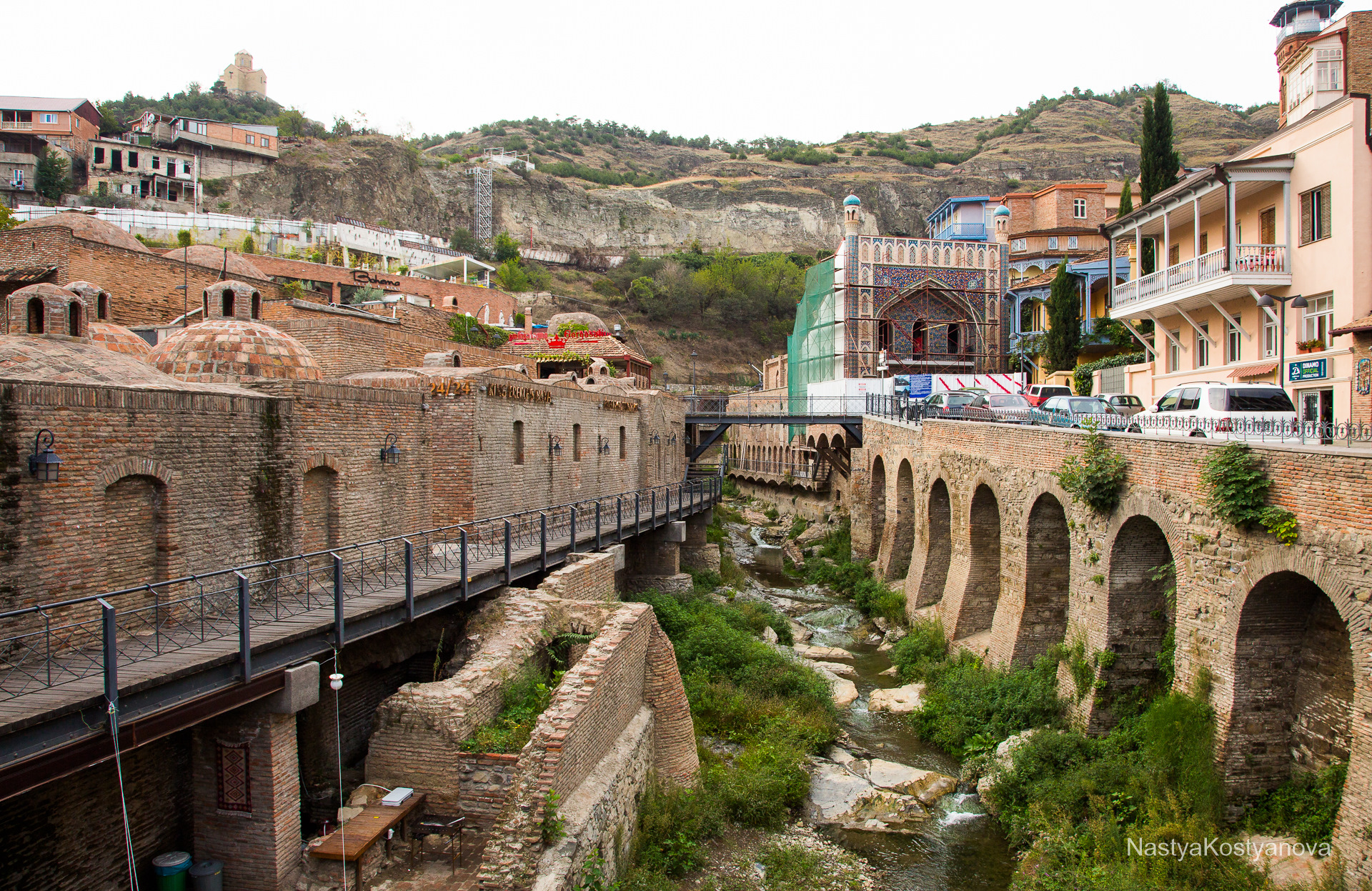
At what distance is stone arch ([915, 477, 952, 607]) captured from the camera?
72.6 feet

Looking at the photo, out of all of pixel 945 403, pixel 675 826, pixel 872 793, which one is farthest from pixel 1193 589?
pixel 945 403

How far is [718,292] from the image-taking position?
7281 cm

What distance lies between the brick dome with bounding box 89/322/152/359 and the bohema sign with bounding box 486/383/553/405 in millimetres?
5725

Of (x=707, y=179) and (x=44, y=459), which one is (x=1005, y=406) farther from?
(x=707, y=179)

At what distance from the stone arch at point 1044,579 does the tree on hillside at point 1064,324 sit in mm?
17753

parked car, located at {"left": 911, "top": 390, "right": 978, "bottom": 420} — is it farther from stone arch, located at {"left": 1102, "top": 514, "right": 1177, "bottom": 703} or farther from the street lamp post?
stone arch, located at {"left": 1102, "top": 514, "right": 1177, "bottom": 703}

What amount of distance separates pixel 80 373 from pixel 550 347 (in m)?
28.1

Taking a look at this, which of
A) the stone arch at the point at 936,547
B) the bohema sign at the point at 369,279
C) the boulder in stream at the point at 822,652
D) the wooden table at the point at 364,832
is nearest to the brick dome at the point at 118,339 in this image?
the wooden table at the point at 364,832

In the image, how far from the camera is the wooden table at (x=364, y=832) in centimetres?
822

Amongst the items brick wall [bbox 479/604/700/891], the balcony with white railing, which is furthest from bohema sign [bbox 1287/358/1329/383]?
brick wall [bbox 479/604/700/891]

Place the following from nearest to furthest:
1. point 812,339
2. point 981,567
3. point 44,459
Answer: point 44,459, point 981,567, point 812,339

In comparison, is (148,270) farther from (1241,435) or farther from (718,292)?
(718,292)

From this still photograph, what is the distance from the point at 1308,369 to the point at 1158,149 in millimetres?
13910

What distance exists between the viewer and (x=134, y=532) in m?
9.08
